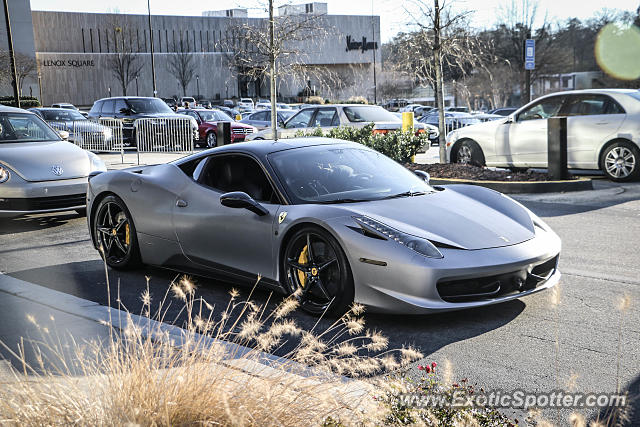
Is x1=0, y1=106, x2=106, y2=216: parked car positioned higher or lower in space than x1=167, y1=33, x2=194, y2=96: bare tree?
lower

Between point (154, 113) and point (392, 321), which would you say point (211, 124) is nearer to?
point (154, 113)

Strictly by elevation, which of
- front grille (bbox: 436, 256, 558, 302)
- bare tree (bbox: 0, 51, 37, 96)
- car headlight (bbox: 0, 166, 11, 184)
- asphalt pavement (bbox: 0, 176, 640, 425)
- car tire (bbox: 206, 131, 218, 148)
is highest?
bare tree (bbox: 0, 51, 37, 96)

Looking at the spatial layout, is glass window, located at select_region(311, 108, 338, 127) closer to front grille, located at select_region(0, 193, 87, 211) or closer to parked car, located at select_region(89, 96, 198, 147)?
parked car, located at select_region(89, 96, 198, 147)

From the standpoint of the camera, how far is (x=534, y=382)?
389 centimetres

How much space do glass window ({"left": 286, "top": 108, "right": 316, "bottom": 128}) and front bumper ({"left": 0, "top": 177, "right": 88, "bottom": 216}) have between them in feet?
29.7

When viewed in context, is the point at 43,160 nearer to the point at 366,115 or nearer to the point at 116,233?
the point at 116,233

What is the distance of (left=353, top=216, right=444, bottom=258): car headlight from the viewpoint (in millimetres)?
4746

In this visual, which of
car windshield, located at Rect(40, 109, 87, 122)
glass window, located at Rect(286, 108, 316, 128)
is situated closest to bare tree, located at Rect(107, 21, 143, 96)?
car windshield, located at Rect(40, 109, 87, 122)

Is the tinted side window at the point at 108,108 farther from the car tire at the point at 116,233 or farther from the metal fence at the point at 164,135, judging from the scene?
the car tire at the point at 116,233

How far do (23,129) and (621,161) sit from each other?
9770 mm

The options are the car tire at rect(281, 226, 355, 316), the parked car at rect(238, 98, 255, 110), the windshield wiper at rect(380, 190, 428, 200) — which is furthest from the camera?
the parked car at rect(238, 98, 255, 110)

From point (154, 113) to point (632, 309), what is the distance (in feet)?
70.5

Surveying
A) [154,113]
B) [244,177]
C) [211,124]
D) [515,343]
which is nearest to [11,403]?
[515,343]

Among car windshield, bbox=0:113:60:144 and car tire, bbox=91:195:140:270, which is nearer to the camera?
car tire, bbox=91:195:140:270
